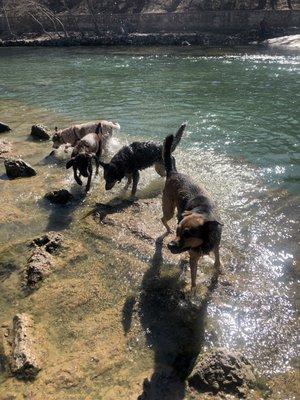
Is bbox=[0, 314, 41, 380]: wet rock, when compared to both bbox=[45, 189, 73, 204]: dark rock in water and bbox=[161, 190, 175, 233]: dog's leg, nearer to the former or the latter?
bbox=[161, 190, 175, 233]: dog's leg

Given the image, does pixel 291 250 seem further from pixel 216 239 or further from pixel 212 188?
pixel 212 188

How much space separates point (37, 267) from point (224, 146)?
828 cm

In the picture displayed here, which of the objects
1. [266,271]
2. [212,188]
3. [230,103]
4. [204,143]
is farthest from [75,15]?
[266,271]

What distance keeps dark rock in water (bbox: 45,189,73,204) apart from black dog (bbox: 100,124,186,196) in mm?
1026

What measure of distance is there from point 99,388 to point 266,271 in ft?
12.0

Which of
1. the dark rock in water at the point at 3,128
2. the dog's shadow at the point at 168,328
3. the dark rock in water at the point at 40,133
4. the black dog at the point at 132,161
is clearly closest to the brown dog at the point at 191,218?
the dog's shadow at the point at 168,328

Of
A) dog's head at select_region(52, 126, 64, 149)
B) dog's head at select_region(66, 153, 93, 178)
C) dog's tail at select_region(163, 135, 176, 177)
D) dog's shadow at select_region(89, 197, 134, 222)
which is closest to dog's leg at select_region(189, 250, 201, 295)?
dog's tail at select_region(163, 135, 176, 177)

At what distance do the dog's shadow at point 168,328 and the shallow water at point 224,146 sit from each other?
0.31 m

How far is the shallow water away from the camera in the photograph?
649 cm

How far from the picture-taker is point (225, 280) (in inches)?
279

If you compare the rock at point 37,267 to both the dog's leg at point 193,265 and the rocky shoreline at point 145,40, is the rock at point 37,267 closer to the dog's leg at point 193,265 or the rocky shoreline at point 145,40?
the dog's leg at point 193,265

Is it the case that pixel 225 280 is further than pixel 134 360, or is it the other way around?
pixel 225 280

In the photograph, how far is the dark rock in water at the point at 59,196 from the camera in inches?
401

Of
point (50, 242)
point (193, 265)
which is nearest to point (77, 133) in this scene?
point (50, 242)
